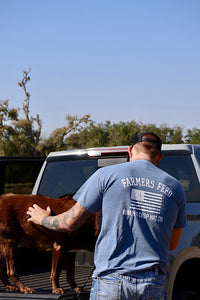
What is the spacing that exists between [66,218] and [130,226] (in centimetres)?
43

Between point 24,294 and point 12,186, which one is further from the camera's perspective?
point 12,186

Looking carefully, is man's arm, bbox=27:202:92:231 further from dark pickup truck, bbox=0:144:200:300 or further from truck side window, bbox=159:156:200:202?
truck side window, bbox=159:156:200:202

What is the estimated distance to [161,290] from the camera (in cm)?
291

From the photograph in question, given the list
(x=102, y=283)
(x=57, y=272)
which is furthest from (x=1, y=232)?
(x=102, y=283)

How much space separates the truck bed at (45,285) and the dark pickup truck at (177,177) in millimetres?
28

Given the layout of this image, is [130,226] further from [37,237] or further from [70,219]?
[37,237]

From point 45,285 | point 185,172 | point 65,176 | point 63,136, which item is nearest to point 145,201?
point 45,285

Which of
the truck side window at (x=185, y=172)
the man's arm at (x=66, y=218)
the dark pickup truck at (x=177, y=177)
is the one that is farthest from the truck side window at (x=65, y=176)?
the man's arm at (x=66, y=218)

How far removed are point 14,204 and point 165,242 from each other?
172 cm

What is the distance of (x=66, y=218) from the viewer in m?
3.05

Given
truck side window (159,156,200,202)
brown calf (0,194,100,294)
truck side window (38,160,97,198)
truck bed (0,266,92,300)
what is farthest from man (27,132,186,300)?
truck side window (38,160,97,198)

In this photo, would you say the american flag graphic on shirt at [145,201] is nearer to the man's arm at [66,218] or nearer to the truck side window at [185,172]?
the man's arm at [66,218]

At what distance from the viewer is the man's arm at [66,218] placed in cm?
296

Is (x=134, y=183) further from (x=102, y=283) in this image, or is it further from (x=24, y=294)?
(x=24, y=294)
